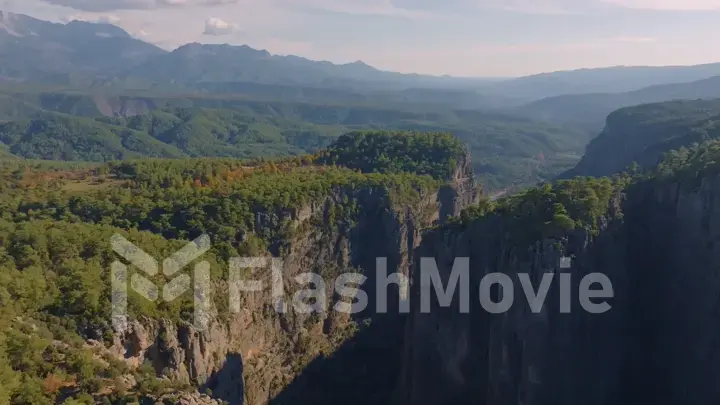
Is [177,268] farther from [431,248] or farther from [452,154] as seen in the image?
[452,154]

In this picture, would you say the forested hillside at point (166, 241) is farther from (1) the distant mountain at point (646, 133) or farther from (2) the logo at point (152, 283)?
(1) the distant mountain at point (646, 133)

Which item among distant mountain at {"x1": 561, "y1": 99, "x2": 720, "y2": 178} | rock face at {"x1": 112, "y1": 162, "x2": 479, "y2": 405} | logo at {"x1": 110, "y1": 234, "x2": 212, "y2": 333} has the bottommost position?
rock face at {"x1": 112, "y1": 162, "x2": 479, "y2": 405}

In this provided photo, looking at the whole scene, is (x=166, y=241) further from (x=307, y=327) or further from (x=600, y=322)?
(x=600, y=322)

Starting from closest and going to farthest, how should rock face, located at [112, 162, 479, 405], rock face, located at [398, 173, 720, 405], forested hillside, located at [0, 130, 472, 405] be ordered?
forested hillside, located at [0, 130, 472, 405], rock face, located at [398, 173, 720, 405], rock face, located at [112, 162, 479, 405]

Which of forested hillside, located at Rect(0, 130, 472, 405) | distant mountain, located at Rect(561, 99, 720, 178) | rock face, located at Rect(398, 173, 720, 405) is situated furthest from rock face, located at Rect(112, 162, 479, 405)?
distant mountain, located at Rect(561, 99, 720, 178)

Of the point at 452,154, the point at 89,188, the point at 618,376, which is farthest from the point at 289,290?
the point at 452,154

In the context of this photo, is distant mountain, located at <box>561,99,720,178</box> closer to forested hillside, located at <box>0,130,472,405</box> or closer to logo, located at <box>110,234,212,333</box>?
forested hillside, located at <box>0,130,472,405</box>

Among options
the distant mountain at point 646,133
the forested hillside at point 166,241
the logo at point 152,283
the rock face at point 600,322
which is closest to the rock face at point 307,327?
the forested hillside at point 166,241
